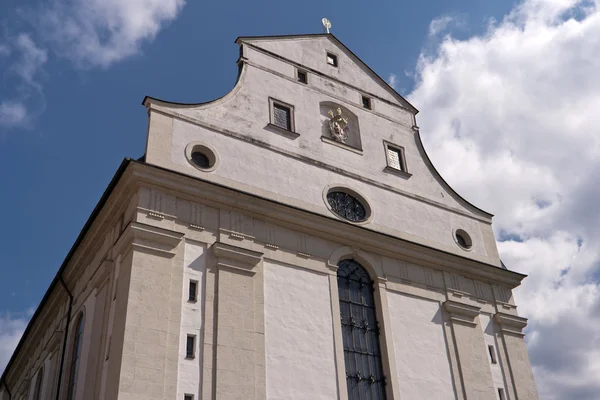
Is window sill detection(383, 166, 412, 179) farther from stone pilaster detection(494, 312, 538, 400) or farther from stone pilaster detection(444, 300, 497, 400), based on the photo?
stone pilaster detection(494, 312, 538, 400)

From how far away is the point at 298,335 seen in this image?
18156 millimetres

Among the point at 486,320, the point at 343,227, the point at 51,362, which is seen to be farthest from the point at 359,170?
the point at 51,362

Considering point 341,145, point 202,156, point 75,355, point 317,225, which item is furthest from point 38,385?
point 341,145

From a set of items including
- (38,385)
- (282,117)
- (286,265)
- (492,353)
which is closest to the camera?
(286,265)

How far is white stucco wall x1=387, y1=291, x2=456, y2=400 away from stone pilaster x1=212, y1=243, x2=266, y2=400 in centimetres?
438

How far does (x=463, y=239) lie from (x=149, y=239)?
1173 cm

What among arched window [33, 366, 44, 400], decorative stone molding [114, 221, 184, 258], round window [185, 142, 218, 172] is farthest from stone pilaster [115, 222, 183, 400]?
arched window [33, 366, 44, 400]

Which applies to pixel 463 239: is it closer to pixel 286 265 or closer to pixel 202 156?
pixel 286 265

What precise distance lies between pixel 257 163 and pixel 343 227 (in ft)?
10.2

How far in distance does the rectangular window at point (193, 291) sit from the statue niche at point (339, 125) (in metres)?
7.65

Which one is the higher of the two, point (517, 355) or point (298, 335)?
point (517, 355)

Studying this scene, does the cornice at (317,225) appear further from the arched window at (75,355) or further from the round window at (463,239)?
the arched window at (75,355)

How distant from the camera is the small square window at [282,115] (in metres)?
22.3

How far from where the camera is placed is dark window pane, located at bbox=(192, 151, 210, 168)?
19.6 m
